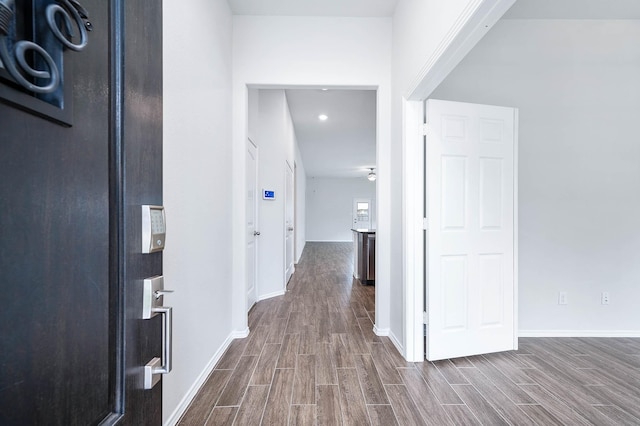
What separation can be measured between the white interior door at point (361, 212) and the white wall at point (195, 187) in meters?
11.0

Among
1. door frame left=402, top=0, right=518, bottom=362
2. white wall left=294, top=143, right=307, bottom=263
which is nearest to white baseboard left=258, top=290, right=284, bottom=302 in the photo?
door frame left=402, top=0, right=518, bottom=362

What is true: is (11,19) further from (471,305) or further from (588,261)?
(588,261)

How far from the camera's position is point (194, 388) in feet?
6.43

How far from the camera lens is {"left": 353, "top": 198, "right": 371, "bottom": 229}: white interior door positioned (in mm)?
13477

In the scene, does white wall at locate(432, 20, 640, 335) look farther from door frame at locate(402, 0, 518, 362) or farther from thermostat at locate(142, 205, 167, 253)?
thermostat at locate(142, 205, 167, 253)

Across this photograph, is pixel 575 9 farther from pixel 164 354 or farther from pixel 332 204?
pixel 332 204

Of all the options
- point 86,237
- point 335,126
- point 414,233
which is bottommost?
point 414,233

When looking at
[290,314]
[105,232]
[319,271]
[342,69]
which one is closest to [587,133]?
[342,69]

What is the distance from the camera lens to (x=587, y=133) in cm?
293

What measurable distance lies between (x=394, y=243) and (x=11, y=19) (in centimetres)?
273

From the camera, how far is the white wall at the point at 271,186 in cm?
427

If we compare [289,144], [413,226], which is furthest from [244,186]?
[289,144]

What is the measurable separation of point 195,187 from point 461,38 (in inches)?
71.1

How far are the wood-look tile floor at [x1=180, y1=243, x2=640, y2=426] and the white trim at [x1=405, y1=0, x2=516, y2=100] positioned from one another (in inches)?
83.6
